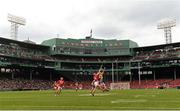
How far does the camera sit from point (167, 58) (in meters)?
110

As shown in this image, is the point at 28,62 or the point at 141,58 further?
the point at 141,58

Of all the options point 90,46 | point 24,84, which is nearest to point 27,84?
point 24,84

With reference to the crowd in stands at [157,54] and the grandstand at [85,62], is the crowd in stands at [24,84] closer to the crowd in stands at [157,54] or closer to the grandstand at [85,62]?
the grandstand at [85,62]

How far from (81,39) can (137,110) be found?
387ft

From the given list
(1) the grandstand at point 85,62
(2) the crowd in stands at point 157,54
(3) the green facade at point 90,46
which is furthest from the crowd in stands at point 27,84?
(2) the crowd in stands at point 157,54

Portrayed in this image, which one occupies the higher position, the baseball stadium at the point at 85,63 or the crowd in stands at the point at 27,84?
the baseball stadium at the point at 85,63

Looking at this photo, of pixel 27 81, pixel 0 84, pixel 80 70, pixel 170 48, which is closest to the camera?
pixel 0 84

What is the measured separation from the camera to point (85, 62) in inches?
4884

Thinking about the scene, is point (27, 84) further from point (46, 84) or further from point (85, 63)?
point (85, 63)

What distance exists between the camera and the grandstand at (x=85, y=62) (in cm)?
10524

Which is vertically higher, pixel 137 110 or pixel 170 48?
pixel 170 48

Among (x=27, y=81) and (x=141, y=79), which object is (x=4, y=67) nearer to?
(x=27, y=81)

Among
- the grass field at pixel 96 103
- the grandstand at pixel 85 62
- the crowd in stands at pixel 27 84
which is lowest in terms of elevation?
the crowd in stands at pixel 27 84

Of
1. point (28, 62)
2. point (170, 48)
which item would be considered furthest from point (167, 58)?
point (28, 62)
